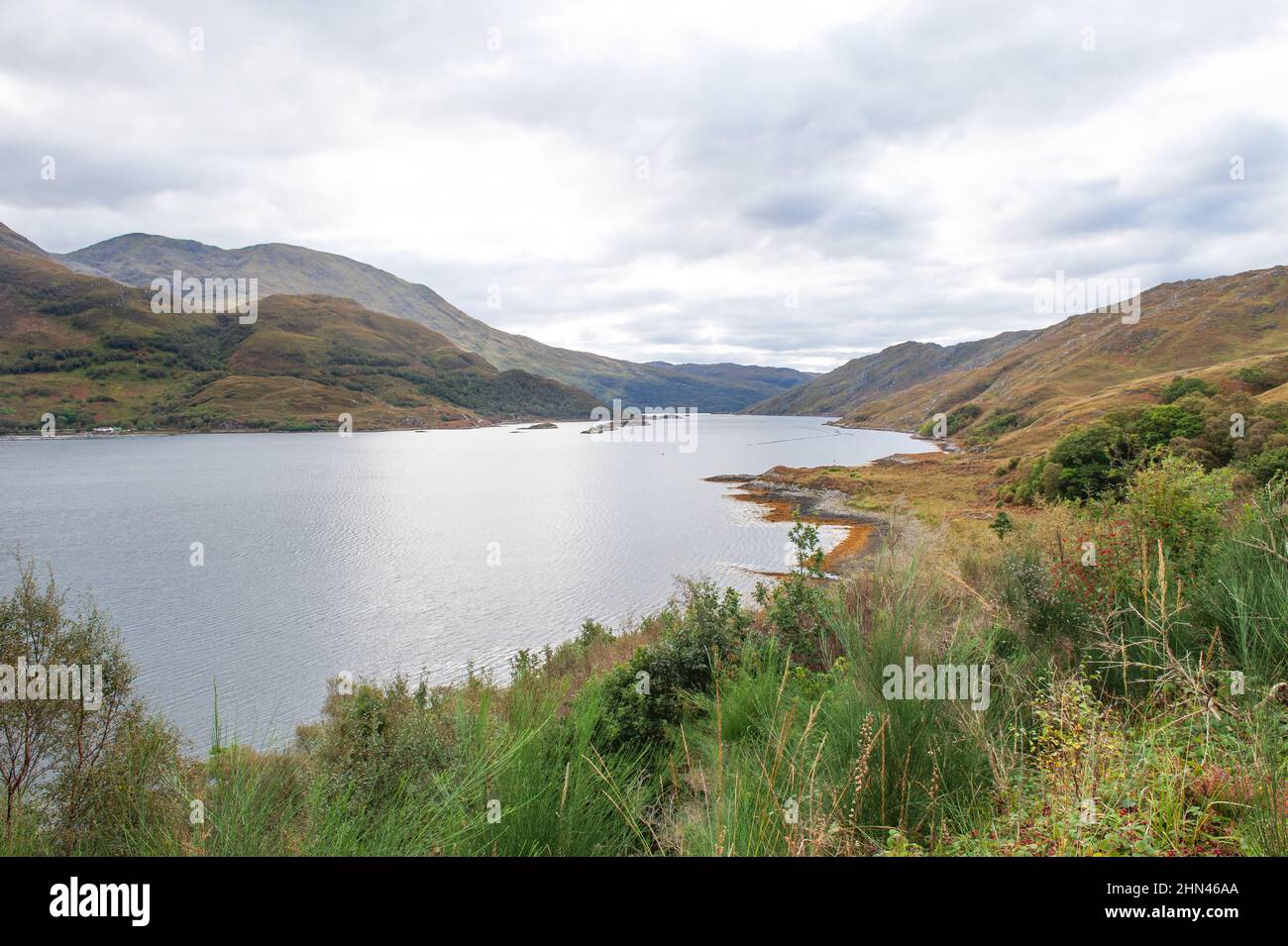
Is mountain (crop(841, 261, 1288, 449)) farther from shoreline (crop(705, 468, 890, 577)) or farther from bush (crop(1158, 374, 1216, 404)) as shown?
shoreline (crop(705, 468, 890, 577))

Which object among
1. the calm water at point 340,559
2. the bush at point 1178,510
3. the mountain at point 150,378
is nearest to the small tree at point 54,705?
the calm water at point 340,559

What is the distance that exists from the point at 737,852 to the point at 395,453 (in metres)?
116

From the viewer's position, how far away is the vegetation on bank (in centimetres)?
283

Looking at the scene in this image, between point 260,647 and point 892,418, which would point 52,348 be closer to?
point 260,647

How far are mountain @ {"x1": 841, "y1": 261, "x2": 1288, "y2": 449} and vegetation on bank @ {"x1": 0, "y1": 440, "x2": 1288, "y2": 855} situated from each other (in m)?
72.1

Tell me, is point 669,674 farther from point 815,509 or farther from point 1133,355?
point 1133,355

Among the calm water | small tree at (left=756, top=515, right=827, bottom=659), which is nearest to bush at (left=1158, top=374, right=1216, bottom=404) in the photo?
the calm water

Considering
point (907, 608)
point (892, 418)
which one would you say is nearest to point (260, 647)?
point (907, 608)

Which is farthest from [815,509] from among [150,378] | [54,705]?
[150,378]

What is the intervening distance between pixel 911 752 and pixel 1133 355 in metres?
136

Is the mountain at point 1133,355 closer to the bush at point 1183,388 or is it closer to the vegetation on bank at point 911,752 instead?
the bush at point 1183,388
